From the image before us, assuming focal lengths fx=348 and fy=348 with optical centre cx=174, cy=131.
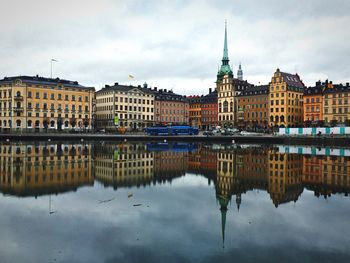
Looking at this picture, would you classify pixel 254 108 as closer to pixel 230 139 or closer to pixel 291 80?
pixel 291 80

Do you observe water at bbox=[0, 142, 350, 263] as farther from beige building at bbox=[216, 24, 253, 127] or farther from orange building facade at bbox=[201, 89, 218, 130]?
orange building facade at bbox=[201, 89, 218, 130]

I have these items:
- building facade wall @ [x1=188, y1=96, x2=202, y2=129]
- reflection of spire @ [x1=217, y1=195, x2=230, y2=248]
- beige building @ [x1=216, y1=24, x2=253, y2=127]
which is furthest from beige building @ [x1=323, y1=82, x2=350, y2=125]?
reflection of spire @ [x1=217, y1=195, x2=230, y2=248]

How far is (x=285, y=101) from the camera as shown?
4651 inches

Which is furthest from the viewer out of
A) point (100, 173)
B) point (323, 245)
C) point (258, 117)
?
point (258, 117)

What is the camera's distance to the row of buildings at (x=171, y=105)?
106 metres

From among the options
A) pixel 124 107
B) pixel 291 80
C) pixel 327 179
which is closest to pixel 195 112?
pixel 124 107

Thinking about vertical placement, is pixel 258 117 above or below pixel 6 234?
above

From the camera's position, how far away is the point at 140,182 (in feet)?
77.9

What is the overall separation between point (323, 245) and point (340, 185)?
1270cm

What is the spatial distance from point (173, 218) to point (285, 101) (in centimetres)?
11114

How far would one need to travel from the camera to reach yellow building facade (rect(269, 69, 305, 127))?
118750mm

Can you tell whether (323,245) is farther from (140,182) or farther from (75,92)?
(75,92)

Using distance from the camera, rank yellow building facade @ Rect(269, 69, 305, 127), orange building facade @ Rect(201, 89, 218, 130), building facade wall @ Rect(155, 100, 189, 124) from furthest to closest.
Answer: orange building facade @ Rect(201, 89, 218, 130) < building facade wall @ Rect(155, 100, 189, 124) < yellow building facade @ Rect(269, 69, 305, 127)

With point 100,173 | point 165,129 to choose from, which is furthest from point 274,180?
point 165,129
